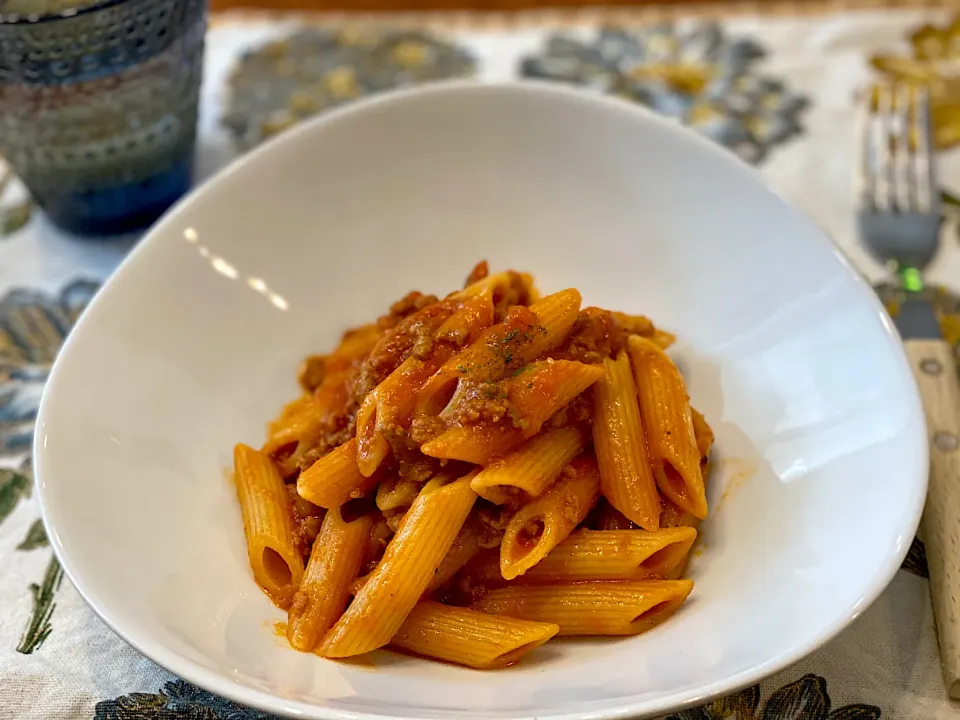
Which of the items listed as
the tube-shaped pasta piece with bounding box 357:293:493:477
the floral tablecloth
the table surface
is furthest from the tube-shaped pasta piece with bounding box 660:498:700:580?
the table surface

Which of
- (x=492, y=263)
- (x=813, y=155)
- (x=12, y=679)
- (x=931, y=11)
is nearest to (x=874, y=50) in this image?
(x=931, y=11)

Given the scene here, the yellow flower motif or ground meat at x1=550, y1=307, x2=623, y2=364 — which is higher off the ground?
the yellow flower motif

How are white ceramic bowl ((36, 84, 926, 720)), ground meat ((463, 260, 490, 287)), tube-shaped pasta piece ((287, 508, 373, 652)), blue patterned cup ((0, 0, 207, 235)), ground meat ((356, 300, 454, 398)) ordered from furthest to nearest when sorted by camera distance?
blue patterned cup ((0, 0, 207, 235))
ground meat ((463, 260, 490, 287))
ground meat ((356, 300, 454, 398))
tube-shaped pasta piece ((287, 508, 373, 652))
white ceramic bowl ((36, 84, 926, 720))

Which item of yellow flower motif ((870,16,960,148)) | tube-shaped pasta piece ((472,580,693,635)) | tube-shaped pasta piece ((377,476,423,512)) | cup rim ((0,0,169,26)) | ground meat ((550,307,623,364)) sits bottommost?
tube-shaped pasta piece ((472,580,693,635))

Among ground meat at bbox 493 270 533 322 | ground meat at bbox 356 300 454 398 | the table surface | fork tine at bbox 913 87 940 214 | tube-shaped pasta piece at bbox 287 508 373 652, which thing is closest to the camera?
tube-shaped pasta piece at bbox 287 508 373 652

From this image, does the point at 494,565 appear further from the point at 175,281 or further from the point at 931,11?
the point at 931,11

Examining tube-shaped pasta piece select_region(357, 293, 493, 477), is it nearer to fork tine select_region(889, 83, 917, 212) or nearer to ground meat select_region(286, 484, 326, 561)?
ground meat select_region(286, 484, 326, 561)

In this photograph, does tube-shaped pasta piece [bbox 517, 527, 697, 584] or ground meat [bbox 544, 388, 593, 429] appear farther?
ground meat [bbox 544, 388, 593, 429]
